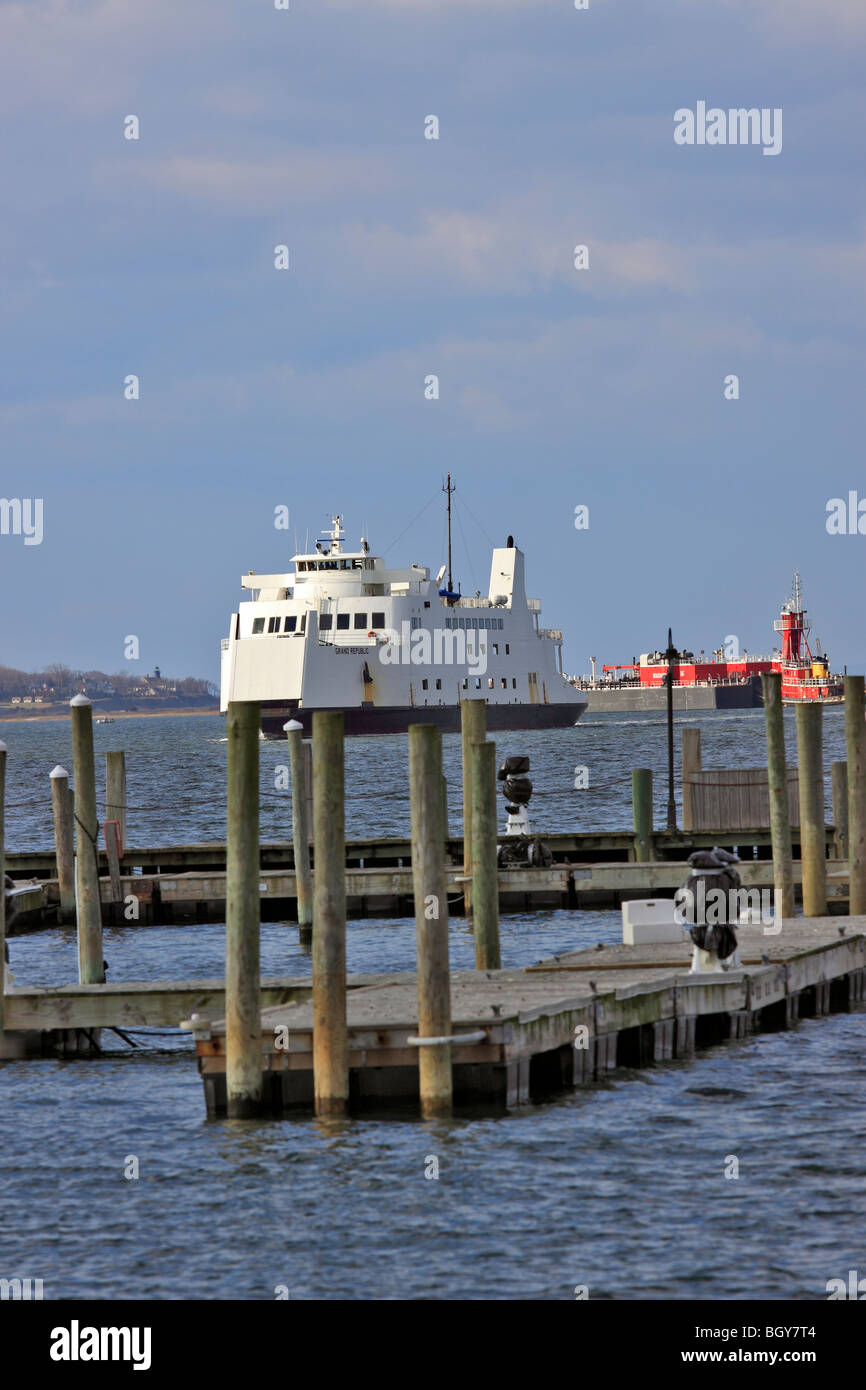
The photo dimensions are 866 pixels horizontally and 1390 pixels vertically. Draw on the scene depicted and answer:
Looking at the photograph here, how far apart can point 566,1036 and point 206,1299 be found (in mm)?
4690

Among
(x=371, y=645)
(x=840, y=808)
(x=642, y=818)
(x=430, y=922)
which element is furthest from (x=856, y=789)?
(x=371, y=645)

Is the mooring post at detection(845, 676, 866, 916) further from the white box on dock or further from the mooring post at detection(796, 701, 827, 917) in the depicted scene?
the white box on dock

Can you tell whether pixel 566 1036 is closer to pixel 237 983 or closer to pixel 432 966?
pixel 432 966

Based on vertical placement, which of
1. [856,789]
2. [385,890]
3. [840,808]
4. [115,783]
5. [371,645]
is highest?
[371,645]

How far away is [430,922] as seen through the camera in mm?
13102

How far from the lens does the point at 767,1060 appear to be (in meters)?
15.8

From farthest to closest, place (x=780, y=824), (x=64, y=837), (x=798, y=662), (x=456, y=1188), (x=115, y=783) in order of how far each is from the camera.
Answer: (x=798, y=662) < (x=115, y=783) < (x=64, y=837) < (x=780, y=824) < (x=456, y=1188)

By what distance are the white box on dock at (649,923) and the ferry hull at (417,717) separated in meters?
59.6

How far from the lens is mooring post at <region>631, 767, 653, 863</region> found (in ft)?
84.5

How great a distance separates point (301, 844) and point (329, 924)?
10038 millimetres

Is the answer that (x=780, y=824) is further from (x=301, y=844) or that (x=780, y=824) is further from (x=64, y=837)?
(x=64, y=837)

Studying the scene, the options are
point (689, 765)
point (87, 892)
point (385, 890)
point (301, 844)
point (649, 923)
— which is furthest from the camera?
point (689, 765)

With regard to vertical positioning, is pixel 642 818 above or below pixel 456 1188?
above

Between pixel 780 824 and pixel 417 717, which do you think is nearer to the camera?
pixel 780 824
